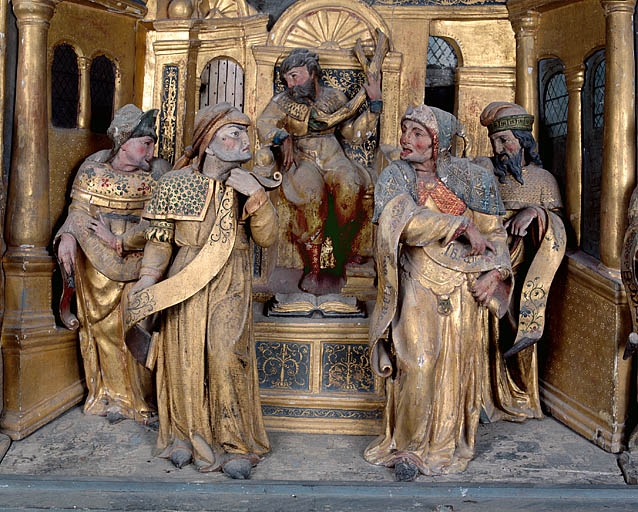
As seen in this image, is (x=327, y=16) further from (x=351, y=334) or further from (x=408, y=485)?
(x=408, y=485)

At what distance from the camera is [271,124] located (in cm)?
707

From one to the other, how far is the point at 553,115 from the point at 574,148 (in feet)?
1.94

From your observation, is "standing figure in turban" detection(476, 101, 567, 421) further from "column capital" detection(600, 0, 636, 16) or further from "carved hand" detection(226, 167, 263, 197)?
"carved hand" detection(226, 167, 263, 197)

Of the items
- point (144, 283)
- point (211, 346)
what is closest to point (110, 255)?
point (144, 283)

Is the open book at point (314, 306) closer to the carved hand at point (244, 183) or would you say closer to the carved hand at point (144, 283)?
the carved hand at point (144, 283)

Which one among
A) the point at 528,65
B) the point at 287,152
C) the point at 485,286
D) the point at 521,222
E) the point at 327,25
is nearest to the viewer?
the point at 485,286

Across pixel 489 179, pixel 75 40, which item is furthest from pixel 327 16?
pixel 489 179

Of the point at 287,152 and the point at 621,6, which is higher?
the point at 621,6

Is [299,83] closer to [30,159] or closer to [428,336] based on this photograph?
Result: [30,159]

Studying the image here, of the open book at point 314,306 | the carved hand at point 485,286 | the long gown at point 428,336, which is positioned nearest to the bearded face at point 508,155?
the long gown at point 428,336

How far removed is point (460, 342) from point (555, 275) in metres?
1.43

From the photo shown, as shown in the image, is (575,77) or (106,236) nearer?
(106,236)

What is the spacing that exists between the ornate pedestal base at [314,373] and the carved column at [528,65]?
2.19 m

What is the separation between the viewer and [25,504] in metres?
5.34
